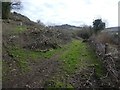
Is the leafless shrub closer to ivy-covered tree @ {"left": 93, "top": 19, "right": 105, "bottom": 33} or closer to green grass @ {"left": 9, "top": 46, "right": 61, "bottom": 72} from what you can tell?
ivy-covered tree @ {"left": 93, "top": 19, "right": 105, "bottom": 33}

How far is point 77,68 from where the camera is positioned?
44.6 feet

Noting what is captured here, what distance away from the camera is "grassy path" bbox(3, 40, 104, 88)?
11125 millimetres

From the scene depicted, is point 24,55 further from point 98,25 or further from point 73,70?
point 98,25

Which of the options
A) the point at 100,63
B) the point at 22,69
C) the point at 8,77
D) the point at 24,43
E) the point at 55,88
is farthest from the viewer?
the point at 24,43

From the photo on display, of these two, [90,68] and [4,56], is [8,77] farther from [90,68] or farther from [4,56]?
[90,68]

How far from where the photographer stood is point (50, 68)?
13.3 meters

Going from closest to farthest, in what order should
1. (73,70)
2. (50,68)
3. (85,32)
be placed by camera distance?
(73,70) < (50,68) < (85,32)

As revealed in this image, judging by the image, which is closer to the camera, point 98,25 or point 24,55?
point 24,55

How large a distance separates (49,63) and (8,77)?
3.59m

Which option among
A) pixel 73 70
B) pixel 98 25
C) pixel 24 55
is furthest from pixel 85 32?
pixel 73 70

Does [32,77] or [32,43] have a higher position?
[32,43]

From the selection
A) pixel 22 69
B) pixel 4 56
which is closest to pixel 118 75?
pixel 22 69

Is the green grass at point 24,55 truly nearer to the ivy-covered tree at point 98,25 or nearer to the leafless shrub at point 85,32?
the leafless shrub at point 85,32

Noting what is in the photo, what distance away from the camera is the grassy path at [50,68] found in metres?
11.1
